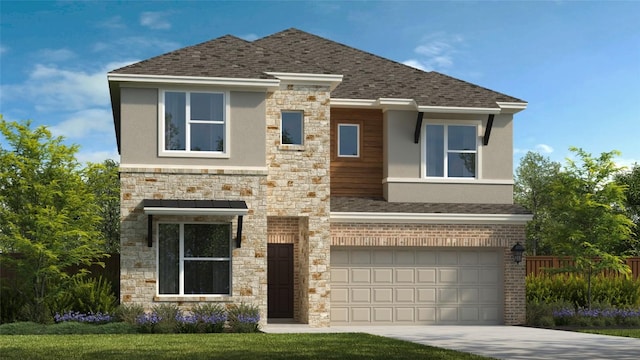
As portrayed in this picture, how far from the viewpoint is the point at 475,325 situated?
24.1m

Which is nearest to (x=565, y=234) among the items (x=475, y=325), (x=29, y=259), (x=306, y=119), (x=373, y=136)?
(x=475, y=325)

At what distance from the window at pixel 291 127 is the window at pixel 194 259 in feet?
9.46

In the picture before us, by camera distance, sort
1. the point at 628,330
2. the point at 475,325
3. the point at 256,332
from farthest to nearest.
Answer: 1. the point at 475,325
2. the point at 628,330
3. the point at 256,332

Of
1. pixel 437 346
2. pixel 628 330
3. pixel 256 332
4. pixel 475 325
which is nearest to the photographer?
pixel 437 346

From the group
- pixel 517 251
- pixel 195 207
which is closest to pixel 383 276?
pixel 517 251

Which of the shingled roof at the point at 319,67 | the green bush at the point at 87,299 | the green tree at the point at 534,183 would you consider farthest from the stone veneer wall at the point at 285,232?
the green tree at the point at 534,183

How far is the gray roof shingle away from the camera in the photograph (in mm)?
Answer: 23750

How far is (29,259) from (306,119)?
7872 mm

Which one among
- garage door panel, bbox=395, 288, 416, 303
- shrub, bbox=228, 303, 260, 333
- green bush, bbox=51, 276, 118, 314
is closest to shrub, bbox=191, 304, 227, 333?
shrub, bbox=228, 303, 260, 333

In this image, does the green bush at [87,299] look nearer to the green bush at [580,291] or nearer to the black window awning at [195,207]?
the black window awning at [195,207]

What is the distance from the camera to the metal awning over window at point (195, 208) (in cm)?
2100

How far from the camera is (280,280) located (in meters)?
25.1

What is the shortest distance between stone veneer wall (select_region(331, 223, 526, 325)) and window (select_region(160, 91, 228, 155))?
4032 mm

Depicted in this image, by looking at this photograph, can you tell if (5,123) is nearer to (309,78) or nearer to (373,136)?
(309,78)
